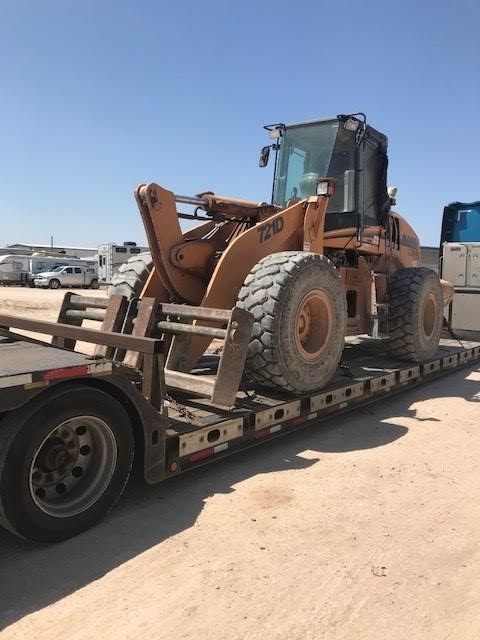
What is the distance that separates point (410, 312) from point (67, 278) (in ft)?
112

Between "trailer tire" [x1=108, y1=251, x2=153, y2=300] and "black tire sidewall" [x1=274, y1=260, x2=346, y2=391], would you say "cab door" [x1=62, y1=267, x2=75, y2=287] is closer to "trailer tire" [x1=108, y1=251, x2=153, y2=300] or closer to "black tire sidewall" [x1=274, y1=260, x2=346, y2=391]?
"trailer tire" [x1=108, y1=251, x2=153, y2=300]

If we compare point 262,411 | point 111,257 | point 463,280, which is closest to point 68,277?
point 111,257

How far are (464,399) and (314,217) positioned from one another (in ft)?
10.6

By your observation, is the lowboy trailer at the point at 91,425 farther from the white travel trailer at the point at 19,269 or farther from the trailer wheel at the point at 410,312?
the white travel trailer at the point at 19,269

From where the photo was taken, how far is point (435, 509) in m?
3.93

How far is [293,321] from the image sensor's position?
520 cm

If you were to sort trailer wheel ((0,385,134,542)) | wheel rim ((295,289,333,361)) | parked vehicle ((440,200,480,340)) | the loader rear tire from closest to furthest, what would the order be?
1. trailer wheel ((0,385,134,542))
2. the loader rear tire
3. wheel rim ((295,289,333,361))
4. parked vehicle ((440,200,480,340))

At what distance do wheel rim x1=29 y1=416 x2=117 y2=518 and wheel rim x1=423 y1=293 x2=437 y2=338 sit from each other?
18.7ft

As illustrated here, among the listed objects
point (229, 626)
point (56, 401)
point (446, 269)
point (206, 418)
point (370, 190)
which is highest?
point (370, 190)

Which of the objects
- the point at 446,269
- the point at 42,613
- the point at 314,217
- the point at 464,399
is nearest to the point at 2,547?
the point at 42,613

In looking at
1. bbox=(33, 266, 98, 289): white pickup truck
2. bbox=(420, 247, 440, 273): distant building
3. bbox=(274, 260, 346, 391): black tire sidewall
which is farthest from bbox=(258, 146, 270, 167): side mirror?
bbox=(33, 266, 98, 289): white pickup truck

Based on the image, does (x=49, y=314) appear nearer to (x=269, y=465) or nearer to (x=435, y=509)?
(x=269, y=465)

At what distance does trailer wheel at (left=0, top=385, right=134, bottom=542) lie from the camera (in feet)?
9.93

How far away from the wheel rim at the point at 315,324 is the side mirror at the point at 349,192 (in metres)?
1.88
